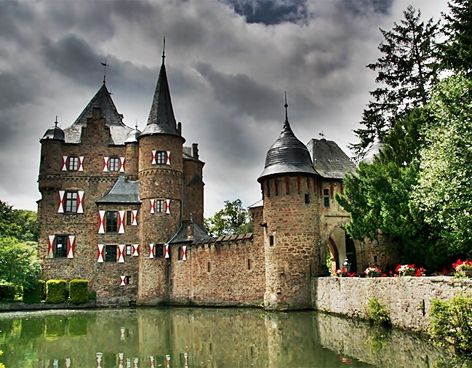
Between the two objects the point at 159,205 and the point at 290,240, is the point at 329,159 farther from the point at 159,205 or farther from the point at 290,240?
the point at 159,205

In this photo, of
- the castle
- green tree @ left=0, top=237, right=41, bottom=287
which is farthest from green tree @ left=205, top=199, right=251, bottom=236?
green tree @ left=0, top=237, right=41, bottom=287

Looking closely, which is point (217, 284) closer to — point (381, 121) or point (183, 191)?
point (183, 191)

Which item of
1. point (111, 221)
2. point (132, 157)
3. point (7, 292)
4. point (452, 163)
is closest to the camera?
point (452, 163)

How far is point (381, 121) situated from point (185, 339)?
19.3 meters

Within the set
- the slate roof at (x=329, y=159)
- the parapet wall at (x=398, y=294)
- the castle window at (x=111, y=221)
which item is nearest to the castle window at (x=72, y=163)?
the castle window at (x=111, y=221)

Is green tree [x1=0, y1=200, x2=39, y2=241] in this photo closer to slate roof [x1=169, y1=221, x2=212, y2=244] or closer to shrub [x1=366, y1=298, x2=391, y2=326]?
slate roof [x1=169, y1=221, x2=212, y2=244]

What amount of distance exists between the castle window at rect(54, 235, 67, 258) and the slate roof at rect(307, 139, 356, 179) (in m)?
17.0

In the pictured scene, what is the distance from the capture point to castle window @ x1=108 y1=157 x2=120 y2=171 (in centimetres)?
3158

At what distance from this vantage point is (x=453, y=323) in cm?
937

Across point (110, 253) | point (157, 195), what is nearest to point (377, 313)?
point (157, 195)

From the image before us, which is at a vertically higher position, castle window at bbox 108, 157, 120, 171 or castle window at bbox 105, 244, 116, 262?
castle window at bbox 108, 157, 120, 171

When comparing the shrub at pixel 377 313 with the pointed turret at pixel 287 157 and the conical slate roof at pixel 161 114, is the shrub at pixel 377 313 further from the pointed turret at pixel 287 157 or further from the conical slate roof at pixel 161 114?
the conical slate roof at pixel 161 114

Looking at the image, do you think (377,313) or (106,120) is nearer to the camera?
(377,313)

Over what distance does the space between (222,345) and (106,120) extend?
26060 mm
